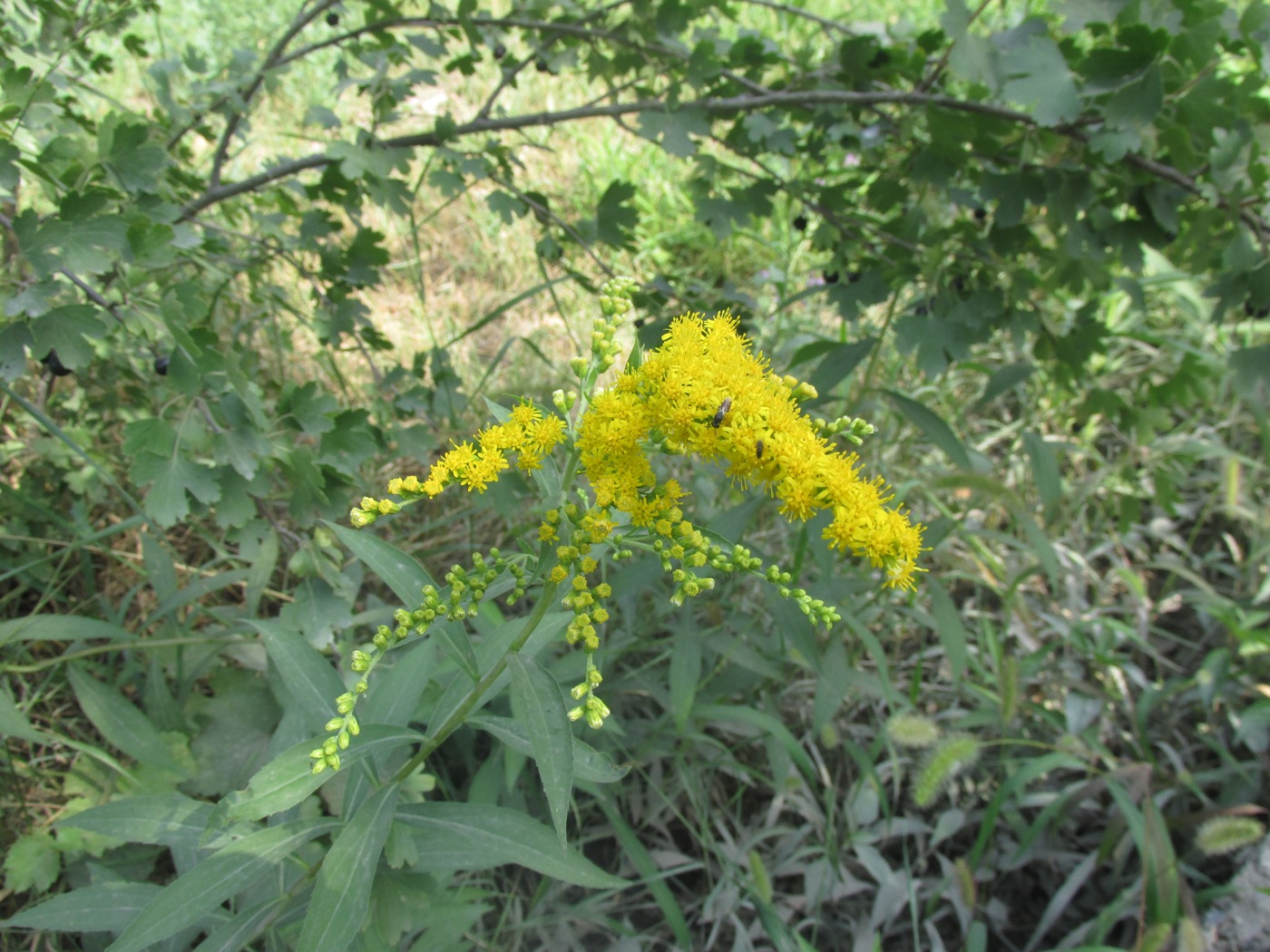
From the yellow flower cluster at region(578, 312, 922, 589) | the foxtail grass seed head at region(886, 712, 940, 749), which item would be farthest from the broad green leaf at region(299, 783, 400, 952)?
the foxtail grass seed head at region(886, 712, 940, 749)

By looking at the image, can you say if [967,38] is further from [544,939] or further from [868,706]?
[544,939]

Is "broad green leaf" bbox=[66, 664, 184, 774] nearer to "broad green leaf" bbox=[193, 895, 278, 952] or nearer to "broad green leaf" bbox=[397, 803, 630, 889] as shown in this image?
"broad green leaf" bbox=[193, 895, 278, 952]

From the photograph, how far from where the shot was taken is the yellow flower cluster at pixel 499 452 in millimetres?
1494

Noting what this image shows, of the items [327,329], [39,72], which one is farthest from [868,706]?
[39,72]

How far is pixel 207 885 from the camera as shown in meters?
1.51

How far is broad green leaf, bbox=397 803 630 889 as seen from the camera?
1.66 metres

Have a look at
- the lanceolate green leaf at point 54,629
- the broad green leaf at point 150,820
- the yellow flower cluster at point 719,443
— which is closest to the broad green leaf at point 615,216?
the yellow flower cluster at point 719,443

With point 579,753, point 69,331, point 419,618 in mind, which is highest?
point 69,331

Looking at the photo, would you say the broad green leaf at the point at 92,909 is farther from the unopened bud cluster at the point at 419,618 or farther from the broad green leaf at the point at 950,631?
the broad green leaf at the point at 950,631

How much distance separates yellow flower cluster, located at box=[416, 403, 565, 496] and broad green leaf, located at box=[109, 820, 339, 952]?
73 cm

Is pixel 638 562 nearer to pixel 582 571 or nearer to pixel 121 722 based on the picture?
pixel 582 571

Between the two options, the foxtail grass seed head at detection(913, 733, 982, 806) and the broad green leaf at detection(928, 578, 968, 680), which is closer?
the foxtail grass seed head at detection(913, 733, 982, 806)

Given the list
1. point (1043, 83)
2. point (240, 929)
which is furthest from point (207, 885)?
point (1043, 83)

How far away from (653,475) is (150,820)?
1.26 metres
